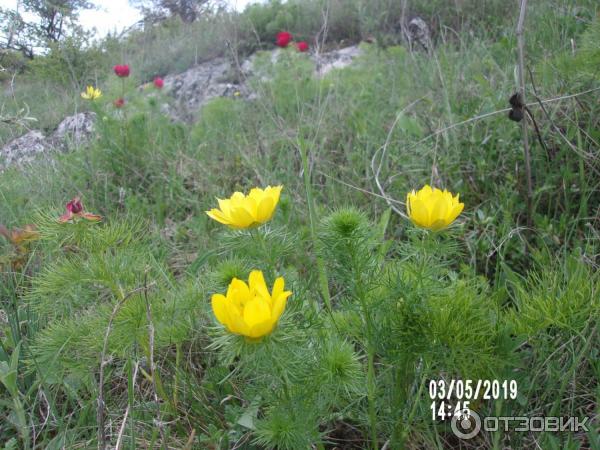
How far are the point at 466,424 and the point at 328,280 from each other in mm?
649

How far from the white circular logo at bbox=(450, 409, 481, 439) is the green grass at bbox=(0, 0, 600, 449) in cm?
4

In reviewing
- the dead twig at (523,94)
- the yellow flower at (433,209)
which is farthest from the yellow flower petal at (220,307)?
the dead twig at (523,94)

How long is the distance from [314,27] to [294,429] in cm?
637

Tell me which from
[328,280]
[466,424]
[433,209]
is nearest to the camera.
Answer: [433,209]

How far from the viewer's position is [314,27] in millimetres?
6441

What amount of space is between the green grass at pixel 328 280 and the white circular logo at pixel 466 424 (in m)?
0.04

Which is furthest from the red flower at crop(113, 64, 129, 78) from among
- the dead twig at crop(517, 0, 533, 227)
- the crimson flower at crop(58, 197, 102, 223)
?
the dead twig at crop(517, 0, 533, 227)

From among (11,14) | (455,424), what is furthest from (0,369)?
(11,14)

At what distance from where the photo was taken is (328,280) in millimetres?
1580

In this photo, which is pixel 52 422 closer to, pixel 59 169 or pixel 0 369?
pixel 0 369

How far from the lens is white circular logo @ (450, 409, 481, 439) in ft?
3.36

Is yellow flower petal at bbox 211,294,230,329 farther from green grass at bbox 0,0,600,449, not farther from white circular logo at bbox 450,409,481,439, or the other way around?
white circular logo at bbox 450,409,481,439

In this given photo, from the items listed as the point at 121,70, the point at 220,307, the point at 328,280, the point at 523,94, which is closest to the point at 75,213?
the point at 220,307

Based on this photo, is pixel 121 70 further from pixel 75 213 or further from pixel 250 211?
pixel 250 211
